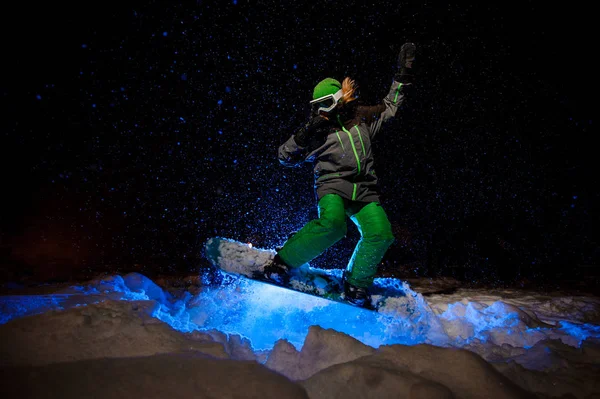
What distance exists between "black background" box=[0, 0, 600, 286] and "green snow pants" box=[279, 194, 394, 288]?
10.1ft

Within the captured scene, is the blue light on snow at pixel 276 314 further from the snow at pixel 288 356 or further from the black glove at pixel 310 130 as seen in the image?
the black glove at pixel 310 130

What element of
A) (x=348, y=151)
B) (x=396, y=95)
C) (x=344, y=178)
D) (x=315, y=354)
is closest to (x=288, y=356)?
(x=315, y=354)

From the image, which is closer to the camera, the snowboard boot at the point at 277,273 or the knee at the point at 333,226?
the knee at the point at 333,226

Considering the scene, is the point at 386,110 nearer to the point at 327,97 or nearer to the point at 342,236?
the point at 327,97

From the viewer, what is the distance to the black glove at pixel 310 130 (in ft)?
9.29

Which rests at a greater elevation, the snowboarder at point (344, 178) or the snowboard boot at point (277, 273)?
the snowboarder at point (344, 178)

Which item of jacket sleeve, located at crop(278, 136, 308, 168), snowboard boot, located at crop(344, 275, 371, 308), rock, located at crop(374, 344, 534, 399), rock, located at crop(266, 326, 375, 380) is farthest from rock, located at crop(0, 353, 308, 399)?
jacket sleeve, located at crop(278, 136, 308, 168)

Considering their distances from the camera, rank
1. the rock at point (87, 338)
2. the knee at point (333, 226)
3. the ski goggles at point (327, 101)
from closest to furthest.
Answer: the rock at point (87, 338)
the knee at point (333, 226)
the ski goggles at point (327, 101)

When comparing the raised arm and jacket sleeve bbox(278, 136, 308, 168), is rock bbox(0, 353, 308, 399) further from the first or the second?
the raised arm

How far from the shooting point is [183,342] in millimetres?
1394

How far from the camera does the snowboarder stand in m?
2.72

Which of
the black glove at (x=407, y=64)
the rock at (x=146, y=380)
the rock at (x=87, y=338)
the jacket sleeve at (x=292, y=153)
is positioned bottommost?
the rock at (x=87, y=338)

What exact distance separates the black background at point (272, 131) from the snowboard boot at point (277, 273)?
119 inches

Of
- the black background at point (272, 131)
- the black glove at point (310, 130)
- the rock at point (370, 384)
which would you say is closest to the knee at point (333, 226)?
the black glove at point (310, 130)
